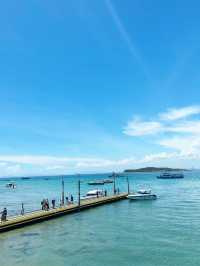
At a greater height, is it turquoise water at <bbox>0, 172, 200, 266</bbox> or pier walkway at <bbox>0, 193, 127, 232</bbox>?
pier walkway at <bbox>0, 193, 127, 232</bbox>

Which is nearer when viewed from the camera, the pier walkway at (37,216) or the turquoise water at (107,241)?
the turquoise water at (107,241)

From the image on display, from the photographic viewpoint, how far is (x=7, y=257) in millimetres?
29531

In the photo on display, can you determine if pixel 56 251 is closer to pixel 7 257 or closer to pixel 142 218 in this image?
pixel 7 257

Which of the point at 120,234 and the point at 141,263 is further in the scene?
the point at 120,234

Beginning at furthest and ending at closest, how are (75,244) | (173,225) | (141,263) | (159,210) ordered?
(159,210), (173,225), (75,244), (141,263)

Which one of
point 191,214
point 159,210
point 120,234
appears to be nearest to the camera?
point 120,234

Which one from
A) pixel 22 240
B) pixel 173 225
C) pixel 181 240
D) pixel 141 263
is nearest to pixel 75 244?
pixel 22 240

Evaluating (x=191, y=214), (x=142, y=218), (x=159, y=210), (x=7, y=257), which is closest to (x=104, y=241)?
(x=7, y=257)

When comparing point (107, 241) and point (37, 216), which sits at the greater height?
point (37, 216)

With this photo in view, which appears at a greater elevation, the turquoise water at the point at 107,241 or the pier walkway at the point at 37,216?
the pier walkway at the point at 37,216

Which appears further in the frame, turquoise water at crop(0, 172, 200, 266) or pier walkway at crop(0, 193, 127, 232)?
pier walkway at crop(0, 193, 127, 232)

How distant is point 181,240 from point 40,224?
17.9 m

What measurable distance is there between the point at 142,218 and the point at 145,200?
25.2 meters

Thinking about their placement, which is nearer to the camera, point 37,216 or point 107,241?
point 107,241
